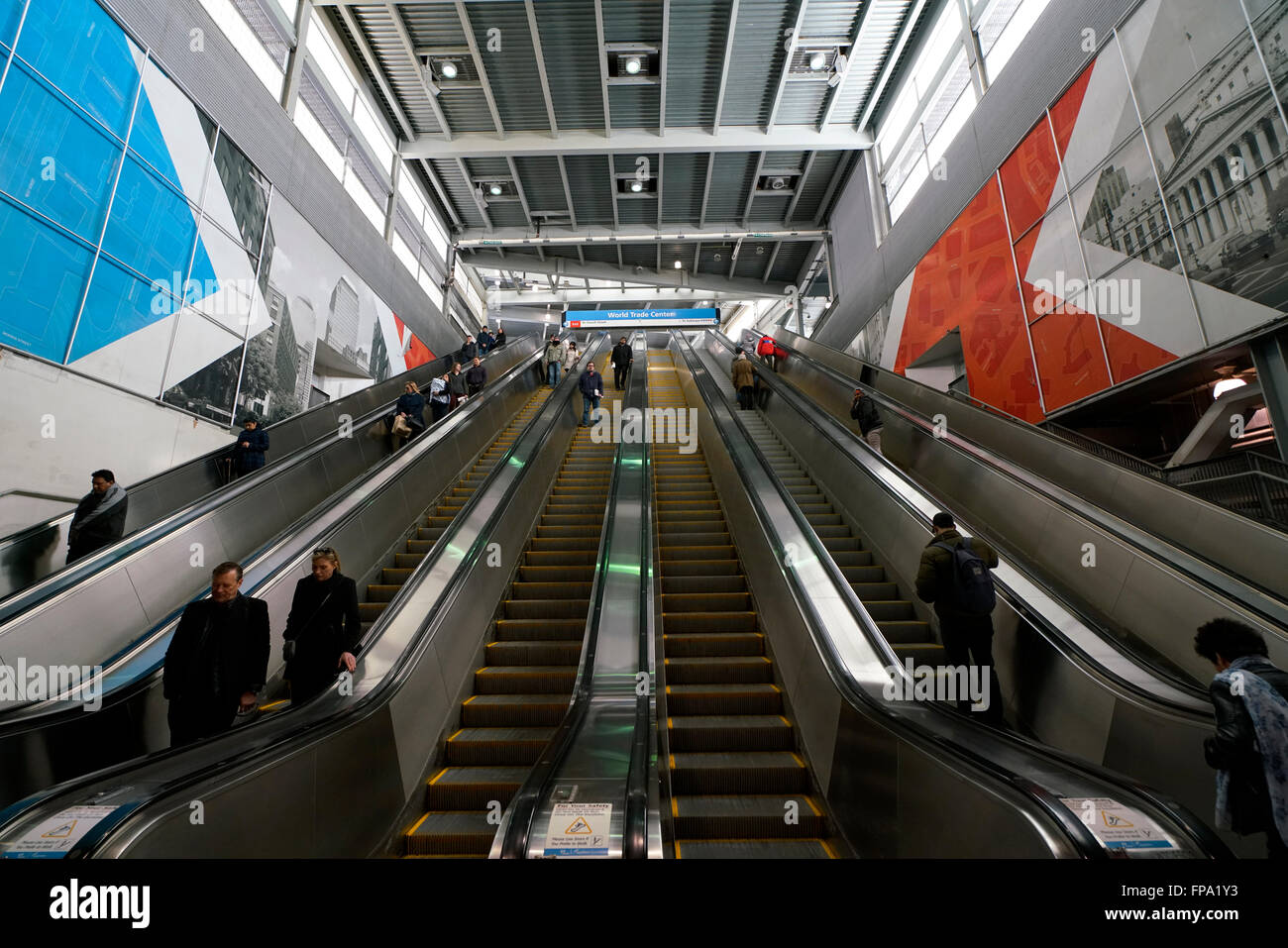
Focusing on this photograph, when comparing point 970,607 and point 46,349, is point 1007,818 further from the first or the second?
point 46,349

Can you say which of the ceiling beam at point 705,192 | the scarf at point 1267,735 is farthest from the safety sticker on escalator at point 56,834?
the ceiling beam at point 705,192

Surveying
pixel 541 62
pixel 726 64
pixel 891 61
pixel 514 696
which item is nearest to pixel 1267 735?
pixel 514 696

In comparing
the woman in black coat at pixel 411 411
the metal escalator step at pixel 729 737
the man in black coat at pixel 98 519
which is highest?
the woman in black coat at pixel 411 411

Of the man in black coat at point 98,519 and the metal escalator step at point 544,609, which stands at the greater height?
the man in black coat at point 98,519

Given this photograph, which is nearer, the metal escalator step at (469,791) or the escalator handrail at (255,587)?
the escalator handrail at (255,587)

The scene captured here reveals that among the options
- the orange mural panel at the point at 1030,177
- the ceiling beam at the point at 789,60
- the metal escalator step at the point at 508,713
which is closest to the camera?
the metal escalator step at the point at 508,713

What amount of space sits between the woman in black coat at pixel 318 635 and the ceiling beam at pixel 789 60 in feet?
47.5

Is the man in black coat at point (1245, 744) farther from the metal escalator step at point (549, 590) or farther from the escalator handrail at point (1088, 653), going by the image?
the metal escalator step at point (549, 590)

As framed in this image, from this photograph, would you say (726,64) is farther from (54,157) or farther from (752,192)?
(54,157)

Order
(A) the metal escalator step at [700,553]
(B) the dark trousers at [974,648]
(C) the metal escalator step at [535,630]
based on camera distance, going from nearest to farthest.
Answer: (B) the dark trousers at [974,648] → (C) the metal escalator step at [535,630] → (A) the metal escalator step at [700,553]

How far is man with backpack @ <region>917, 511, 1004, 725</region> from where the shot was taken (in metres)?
3.58

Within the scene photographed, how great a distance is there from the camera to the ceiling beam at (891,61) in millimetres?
12953

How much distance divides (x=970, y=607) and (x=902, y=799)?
1.42 meters

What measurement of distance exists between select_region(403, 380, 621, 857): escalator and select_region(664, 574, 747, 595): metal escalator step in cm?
82
